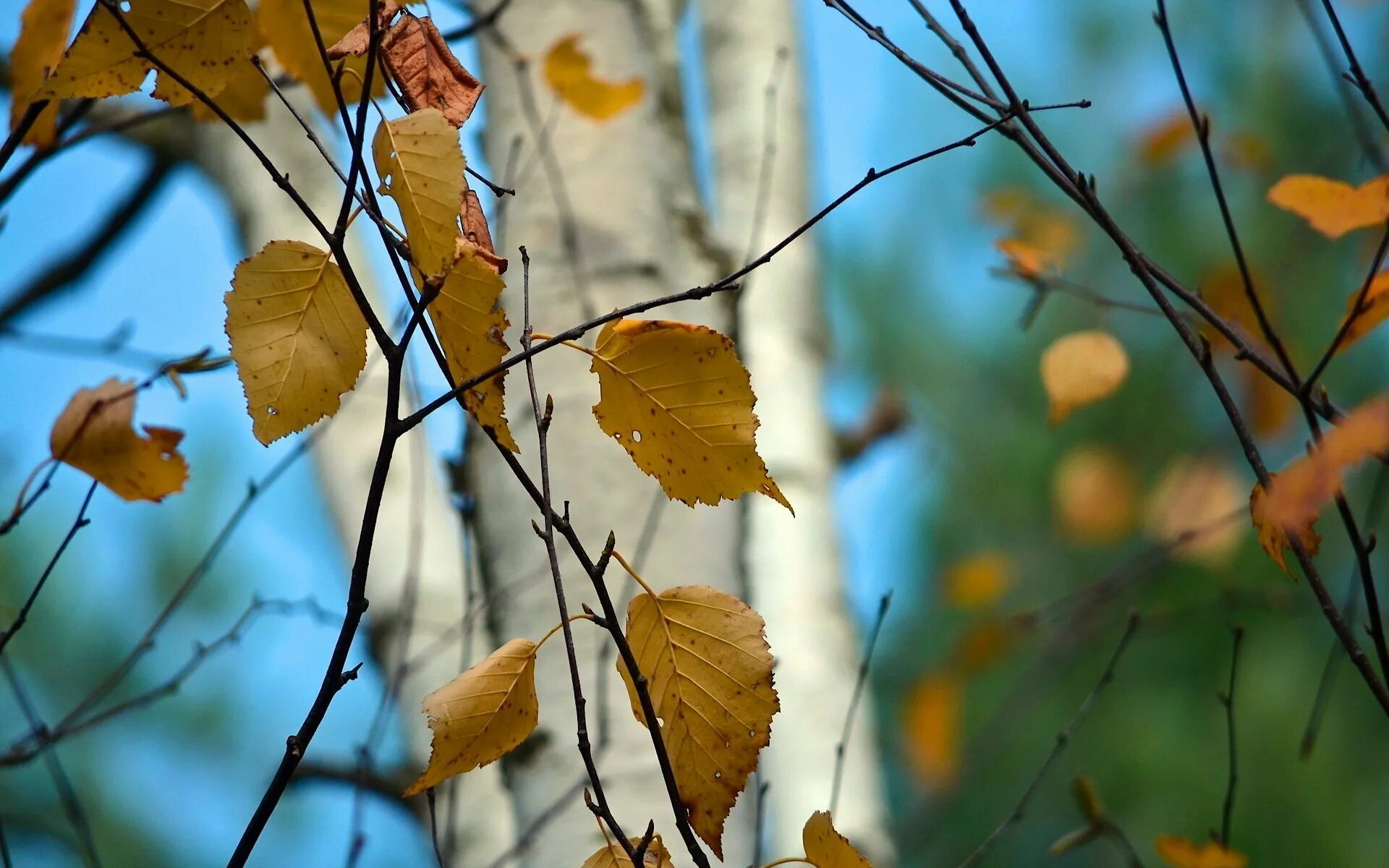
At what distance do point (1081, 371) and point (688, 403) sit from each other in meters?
0.30

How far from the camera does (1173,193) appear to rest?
3.23 metres

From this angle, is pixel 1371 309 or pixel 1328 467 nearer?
pixel 1328 467

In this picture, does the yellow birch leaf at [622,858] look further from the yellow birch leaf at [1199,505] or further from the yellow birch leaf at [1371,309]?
the yellow birch leaf at [1199,505]

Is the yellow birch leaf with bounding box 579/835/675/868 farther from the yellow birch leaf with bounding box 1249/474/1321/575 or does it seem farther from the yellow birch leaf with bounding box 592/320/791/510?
the yellow birch leaf with bounding box 1249/474/1321/575

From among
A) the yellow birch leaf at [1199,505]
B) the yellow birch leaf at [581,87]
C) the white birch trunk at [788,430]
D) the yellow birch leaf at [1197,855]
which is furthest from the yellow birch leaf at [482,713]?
the yellow birch leaf at [1199,505]


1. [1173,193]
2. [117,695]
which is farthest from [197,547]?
[1173,193]

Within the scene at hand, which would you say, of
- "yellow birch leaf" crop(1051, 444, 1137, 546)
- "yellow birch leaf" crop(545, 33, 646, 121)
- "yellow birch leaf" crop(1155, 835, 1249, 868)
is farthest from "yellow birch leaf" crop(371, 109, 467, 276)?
"yellow birch leaf" crop(1051, 444, 1137, 546)

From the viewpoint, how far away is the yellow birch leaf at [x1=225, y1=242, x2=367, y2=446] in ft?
1.07

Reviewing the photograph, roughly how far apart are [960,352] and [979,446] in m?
0.46

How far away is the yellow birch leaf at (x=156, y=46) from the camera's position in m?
0.34

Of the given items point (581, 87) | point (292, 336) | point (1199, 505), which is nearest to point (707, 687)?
point (292, 336)

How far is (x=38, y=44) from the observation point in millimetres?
464

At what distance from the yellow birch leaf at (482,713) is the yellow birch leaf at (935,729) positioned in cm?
167

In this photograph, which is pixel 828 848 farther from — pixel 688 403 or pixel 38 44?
pixel 38 44
